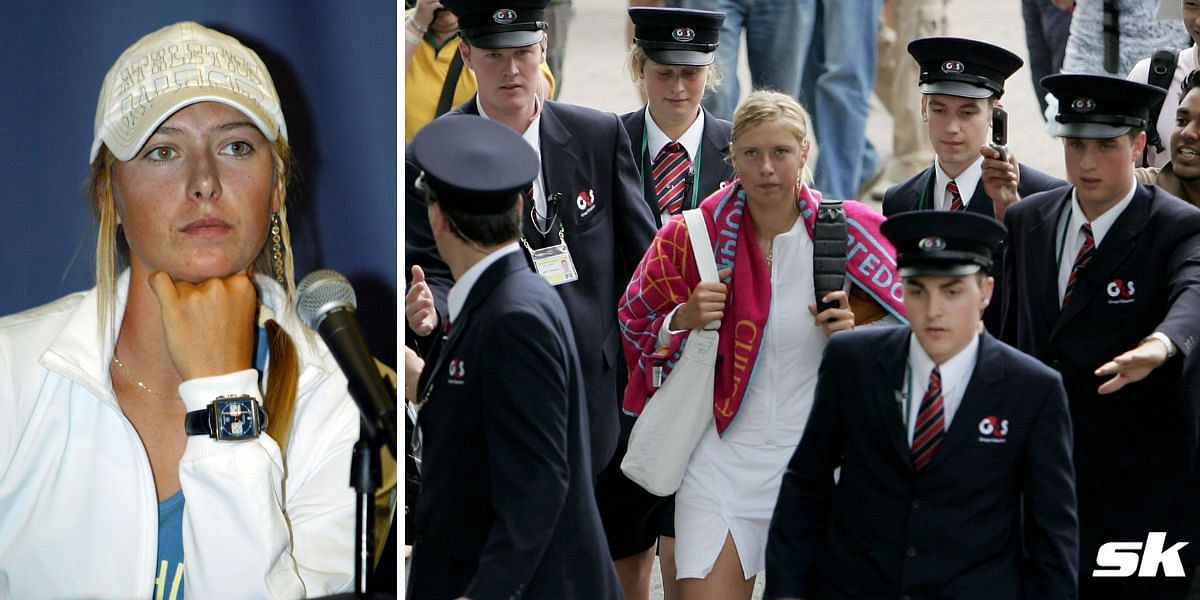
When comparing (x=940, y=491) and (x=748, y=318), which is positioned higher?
(x=748, y=318)

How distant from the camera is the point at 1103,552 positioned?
→ 15.8ft

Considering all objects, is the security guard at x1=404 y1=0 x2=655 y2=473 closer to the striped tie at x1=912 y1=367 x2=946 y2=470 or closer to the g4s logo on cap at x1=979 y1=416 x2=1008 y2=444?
the striped tie at x1=912 y1=367 x2=946 y2=470

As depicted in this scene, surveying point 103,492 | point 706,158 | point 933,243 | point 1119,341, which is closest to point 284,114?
point 103,492

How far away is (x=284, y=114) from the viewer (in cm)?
421

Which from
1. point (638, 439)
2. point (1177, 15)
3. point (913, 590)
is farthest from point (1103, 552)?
point (1177, 15)

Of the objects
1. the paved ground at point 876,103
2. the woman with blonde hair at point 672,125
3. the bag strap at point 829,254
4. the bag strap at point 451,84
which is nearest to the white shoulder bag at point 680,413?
the bag strap at point 829,254

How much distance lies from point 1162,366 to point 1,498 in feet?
9.26

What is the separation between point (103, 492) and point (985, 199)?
243 centimetres

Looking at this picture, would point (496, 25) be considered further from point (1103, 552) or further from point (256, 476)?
point (1103, 552)

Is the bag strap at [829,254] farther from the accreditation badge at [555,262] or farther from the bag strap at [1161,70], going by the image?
the bag strap at [1161,70]

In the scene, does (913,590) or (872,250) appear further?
(872,250)

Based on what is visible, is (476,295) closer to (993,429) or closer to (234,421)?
(234,421)

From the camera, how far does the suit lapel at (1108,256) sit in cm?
468

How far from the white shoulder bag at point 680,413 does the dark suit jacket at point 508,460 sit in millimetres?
526
